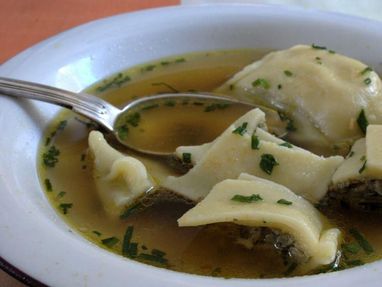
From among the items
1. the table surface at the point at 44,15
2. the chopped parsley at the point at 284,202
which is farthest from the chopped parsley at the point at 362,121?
the table surface at the point at 44,15

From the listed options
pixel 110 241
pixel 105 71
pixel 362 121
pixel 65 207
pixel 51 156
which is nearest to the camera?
pixel 110 241

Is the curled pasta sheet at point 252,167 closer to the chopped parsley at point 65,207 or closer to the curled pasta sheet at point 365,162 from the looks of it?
the curled pasta sheet at point 365,162

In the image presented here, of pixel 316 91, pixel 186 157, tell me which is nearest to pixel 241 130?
pixel 186 157

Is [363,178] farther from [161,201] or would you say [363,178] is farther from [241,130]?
[161,201]

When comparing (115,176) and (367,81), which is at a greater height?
(367,81)

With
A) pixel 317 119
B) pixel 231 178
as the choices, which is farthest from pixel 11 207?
pixel 317 119

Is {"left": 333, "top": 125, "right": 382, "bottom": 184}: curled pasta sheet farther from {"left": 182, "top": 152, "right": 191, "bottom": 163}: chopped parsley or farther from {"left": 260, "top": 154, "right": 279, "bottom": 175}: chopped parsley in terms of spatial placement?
{"left": 182, "top": 152, "right": 191, "bottom": 163}: chopped parsley
